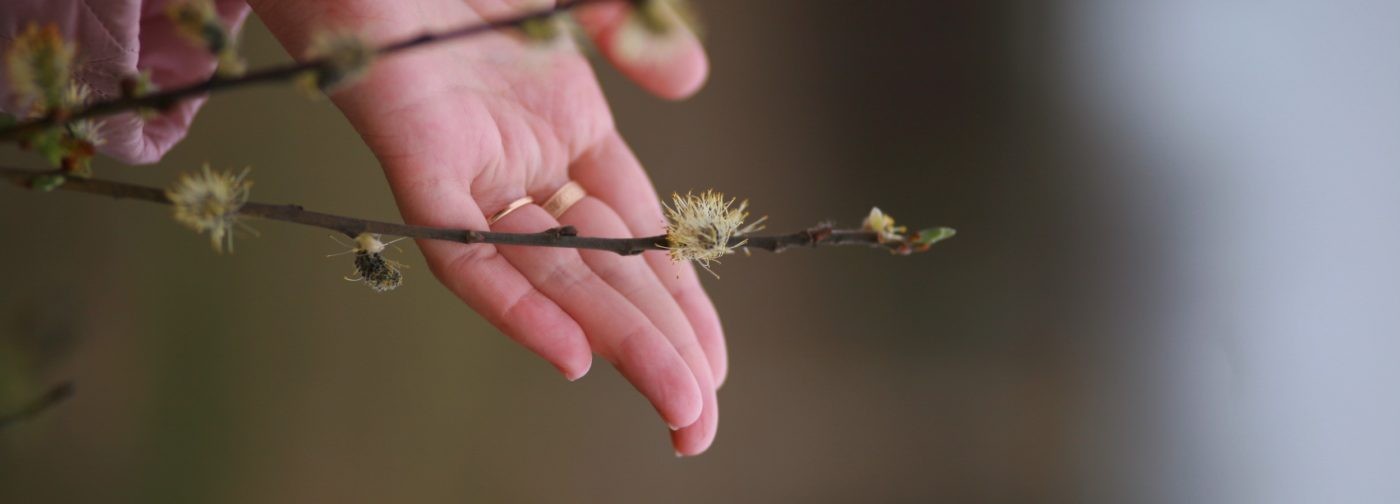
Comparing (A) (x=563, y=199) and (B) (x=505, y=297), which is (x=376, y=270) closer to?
(B) (x=505, y=297)

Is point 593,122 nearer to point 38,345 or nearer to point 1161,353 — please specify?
point 38,345

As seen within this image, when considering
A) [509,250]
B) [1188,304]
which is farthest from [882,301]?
[509,250]

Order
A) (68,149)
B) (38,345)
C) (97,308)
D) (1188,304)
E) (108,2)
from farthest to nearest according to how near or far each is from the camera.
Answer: (1188,304)
(97,308)
(38,345)
(108,2)
(68,149)

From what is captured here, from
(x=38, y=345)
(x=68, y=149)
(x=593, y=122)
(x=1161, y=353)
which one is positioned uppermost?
(x=38, y=345)

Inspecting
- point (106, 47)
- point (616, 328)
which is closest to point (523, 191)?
point (616, 328)

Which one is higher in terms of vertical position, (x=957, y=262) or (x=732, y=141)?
(x=732, y=141)

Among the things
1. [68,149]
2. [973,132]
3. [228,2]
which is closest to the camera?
[68,149]

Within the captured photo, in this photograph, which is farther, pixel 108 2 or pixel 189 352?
pixel 189 352
